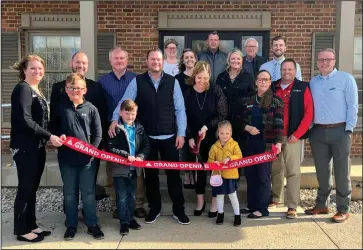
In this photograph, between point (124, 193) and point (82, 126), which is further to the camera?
point (124, 193)

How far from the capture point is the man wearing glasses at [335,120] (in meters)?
4.48

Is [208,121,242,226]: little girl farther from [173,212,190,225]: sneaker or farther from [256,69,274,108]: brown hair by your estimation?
[256,69,274,108]: brown hair

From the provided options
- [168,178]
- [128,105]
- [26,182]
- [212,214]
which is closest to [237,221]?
[212,214]

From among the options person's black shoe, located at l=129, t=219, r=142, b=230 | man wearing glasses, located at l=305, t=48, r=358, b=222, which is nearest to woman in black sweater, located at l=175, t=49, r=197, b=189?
person's black shoe, located at l=129, t=219, r=142, b=230

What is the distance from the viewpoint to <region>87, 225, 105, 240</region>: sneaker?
4230 millimetres

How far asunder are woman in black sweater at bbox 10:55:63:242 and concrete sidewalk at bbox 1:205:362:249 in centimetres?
35

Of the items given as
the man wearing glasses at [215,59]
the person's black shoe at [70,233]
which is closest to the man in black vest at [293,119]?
the man wearing glasses at [215,59]

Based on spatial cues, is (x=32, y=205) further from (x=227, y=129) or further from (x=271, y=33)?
(x=271, y=33)

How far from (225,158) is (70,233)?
1888 mm

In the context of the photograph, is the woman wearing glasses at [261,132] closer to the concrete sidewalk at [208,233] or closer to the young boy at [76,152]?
the concrete sidewalk at [208,233]

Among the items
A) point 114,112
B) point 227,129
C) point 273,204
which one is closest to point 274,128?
point 227,129

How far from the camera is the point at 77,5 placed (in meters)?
7.75

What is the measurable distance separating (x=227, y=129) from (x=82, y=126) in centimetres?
158

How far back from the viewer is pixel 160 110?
444 centimetres
